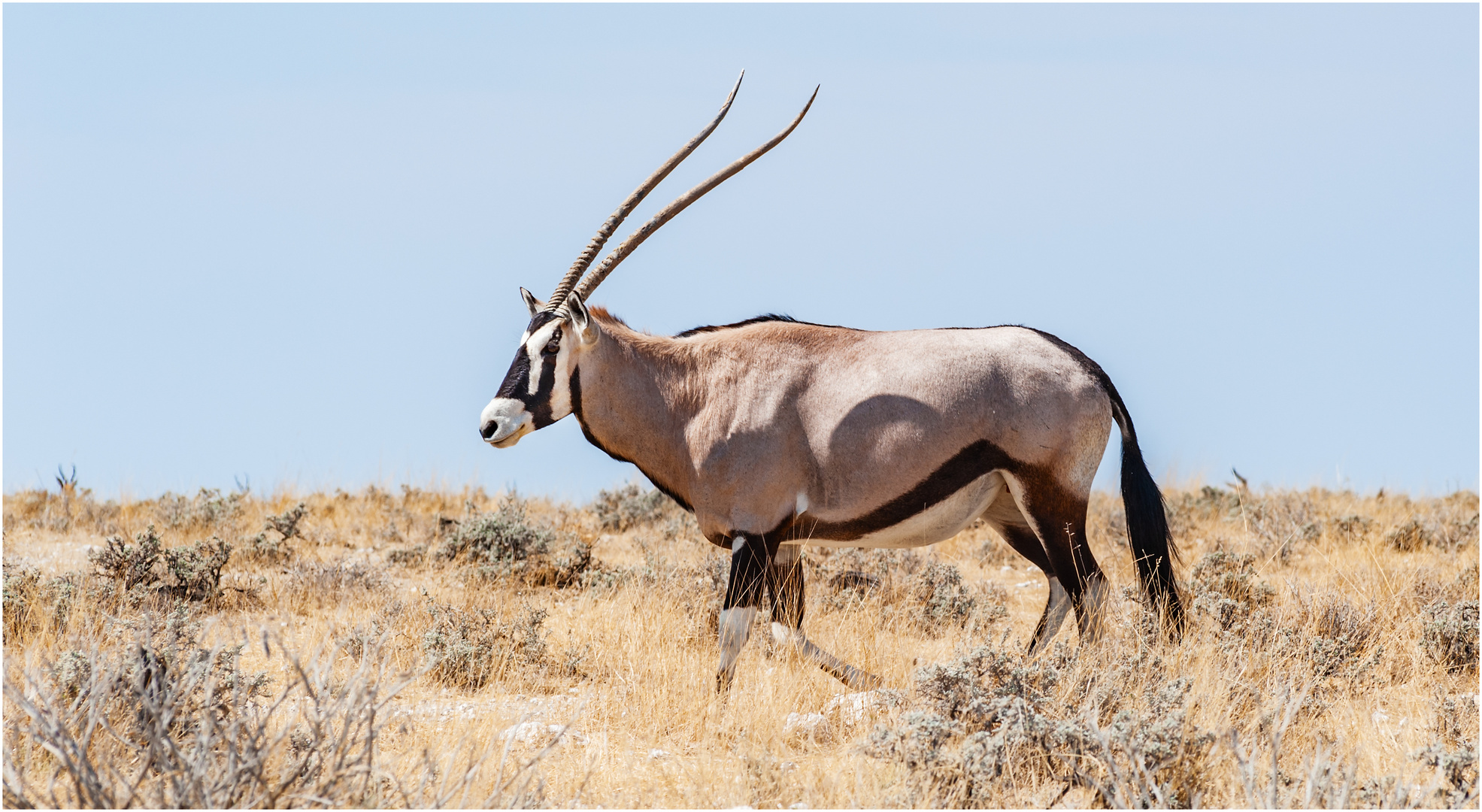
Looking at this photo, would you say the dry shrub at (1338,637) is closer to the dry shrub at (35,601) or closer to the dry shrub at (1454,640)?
the dry shrub at (1454,640)

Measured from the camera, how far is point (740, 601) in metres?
6.20

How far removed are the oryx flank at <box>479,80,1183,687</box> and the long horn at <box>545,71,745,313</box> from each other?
0.01 metres

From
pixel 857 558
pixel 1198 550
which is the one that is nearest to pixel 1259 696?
pixel 857 558

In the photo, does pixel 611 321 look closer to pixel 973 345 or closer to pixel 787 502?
pixel 787 502

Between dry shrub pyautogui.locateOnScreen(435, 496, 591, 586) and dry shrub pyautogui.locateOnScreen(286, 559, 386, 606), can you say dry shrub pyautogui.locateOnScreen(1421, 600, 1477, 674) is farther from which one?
dry shrub pyautogui.locateOnScreen(286, 559, 386, 606)

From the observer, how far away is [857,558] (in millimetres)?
10055

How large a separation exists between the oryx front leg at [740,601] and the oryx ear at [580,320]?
1422 millimetres

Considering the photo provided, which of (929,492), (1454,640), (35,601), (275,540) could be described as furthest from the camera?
(275,540)

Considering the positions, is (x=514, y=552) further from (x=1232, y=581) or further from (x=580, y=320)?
(x=1232, y=581)

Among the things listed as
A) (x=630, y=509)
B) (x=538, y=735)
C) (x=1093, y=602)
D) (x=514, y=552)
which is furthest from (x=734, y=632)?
(x=630, y=509)

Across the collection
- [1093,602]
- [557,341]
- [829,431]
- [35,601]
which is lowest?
[35,601]

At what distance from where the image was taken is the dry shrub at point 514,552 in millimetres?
9336

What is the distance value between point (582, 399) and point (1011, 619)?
12.8ft

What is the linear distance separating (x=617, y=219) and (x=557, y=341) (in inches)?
31.6
